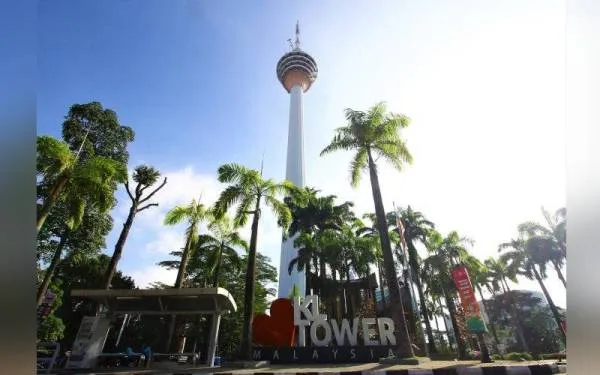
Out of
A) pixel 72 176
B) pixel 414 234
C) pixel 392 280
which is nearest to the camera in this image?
pixel 72 176

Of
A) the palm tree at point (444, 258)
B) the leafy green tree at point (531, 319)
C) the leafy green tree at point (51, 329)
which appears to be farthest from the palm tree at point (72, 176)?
the leafy green tree at point (531, 319)

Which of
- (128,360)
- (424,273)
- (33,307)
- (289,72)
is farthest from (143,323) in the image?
(289,72)

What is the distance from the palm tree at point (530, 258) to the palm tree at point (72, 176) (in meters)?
43.1

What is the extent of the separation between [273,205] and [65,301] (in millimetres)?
31260

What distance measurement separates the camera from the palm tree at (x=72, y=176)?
14188 millimetres

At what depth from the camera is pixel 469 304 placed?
17.6 m

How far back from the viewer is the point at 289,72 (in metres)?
78.0

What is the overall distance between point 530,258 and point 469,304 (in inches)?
1245

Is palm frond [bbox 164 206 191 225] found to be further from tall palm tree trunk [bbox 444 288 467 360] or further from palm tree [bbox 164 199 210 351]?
tall palm tree trunk [bbox 444 288 467 360]

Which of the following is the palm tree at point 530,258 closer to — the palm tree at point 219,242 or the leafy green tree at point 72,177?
the palm tree at point 219,242

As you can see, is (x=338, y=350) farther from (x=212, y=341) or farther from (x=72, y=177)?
(x=72, y=177)

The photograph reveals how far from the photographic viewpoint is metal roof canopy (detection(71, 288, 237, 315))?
14427mm

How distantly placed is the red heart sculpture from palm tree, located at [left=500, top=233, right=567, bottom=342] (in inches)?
1283

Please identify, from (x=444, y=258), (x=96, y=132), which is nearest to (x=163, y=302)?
(x=96, y=132)
